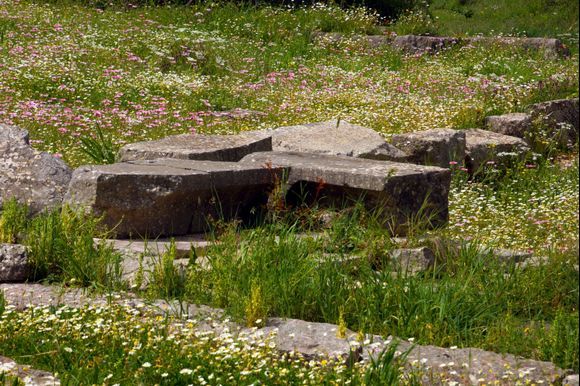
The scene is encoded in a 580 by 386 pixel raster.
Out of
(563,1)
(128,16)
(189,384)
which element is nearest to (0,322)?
(189,384)

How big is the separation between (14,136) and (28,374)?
2.95m

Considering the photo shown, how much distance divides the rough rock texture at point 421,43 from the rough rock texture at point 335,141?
7555 mm

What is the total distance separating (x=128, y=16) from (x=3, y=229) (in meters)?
9.91

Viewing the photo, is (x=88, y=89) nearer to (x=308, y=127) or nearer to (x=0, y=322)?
(x=308, y=127)

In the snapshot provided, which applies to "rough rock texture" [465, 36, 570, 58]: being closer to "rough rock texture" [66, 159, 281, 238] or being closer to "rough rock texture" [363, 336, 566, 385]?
"rough rock texture" [66, 159, 281, 238]

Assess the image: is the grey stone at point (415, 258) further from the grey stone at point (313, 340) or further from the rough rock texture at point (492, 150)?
the rough rock texture at point (492, 150)

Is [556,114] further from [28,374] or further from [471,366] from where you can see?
[28,374]

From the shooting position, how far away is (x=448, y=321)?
479 centimetres

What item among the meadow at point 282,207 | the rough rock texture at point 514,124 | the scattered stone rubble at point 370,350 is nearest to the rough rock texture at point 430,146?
the meadow at point 282,207

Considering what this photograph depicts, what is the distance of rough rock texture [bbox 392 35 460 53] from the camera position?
15688 millimetres

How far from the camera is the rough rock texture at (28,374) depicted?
13.3ft

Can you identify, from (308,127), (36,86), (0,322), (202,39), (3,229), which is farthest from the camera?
(202,39)

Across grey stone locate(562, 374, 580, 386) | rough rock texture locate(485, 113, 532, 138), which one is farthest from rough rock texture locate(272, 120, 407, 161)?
grey stone locate(562, 374, 580, 386)

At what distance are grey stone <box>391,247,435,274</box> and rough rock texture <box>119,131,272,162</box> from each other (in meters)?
1.95
